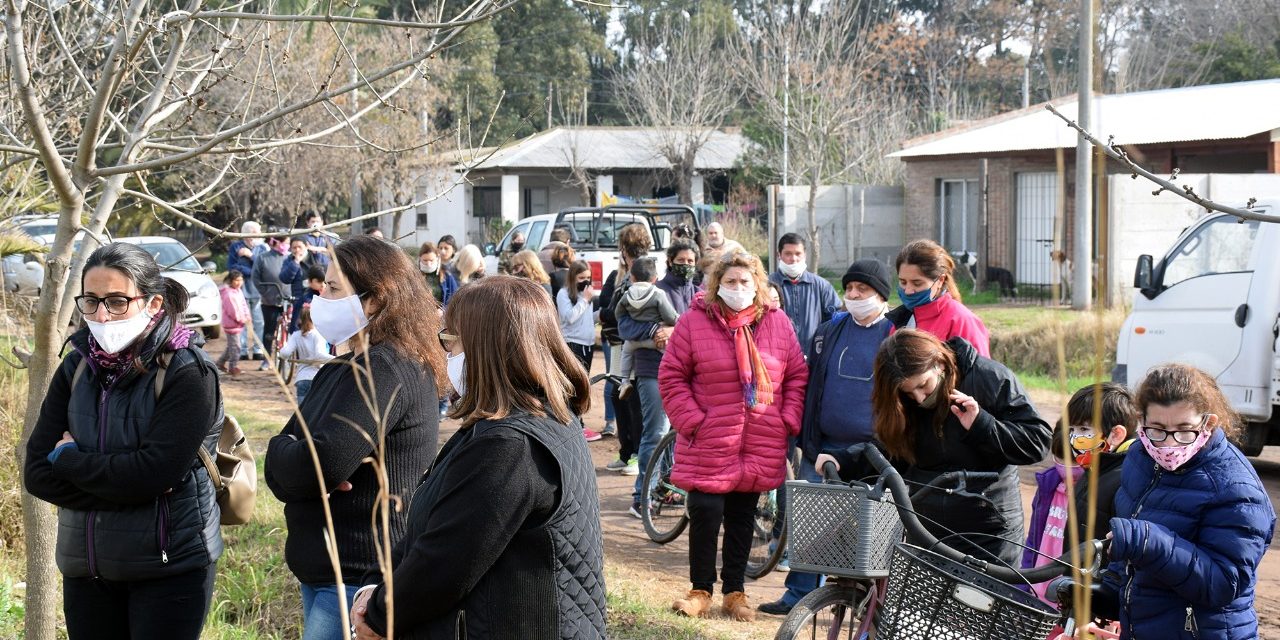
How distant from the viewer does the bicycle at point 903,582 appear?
3391mm

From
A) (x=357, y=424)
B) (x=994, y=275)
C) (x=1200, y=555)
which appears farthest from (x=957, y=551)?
(x=994, y=275)

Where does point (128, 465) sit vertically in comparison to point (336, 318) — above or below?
below

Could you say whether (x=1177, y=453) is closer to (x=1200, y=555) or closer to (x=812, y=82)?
(x=1200, y=555)

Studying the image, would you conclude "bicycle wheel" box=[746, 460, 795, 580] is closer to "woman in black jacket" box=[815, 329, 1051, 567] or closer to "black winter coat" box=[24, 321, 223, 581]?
"woman in black jacket" box=[815, 329, 1051, 567]

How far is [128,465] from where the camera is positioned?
3928mm

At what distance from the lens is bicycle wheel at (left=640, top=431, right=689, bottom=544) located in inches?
330

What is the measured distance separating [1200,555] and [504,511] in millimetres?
2035

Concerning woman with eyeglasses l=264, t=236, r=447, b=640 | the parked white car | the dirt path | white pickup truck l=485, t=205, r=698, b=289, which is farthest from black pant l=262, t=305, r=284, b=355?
woman with eyeglasses l=264, t=236, r=447, b=640

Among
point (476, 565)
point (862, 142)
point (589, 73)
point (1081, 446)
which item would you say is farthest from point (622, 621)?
point (589, 73)

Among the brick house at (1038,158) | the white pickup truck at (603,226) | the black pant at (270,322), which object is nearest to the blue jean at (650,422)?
the black pant at (270,322)

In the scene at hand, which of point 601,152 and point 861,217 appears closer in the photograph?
point 861,217

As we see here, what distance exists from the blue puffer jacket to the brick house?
1592 cm

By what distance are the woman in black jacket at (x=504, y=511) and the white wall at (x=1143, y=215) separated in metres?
16.2

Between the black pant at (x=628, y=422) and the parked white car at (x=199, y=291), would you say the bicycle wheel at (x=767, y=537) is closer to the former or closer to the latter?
the black pant at (x=628, y=422)
